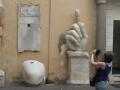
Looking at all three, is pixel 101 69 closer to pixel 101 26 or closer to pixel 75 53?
pixel 75 53

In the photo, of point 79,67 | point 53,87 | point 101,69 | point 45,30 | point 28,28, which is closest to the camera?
point 101,69

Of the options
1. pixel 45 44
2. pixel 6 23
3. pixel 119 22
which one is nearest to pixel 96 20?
pixel 119 22

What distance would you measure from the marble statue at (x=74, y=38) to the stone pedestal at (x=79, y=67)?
231mm

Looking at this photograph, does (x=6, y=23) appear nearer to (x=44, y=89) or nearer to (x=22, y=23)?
(x=22, y=23)

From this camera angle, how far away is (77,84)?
48.5 feet

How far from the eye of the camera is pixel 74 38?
14.8 metres

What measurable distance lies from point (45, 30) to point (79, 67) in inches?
62.7

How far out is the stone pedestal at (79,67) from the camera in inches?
580

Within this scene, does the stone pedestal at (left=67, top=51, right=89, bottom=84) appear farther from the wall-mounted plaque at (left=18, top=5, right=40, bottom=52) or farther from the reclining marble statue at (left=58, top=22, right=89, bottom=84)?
the wall-mounted plaque at (left=18, top=5, right=40, bottom=52)

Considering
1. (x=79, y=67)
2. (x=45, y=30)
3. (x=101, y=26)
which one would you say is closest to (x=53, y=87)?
(x=79, y=67)

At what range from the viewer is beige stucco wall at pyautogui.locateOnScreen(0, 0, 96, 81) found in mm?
15117

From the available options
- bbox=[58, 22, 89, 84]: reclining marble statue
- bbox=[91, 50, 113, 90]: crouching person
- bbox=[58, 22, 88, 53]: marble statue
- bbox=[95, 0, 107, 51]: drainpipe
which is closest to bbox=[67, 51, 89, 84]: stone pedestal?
bbox=[58, 22, 89, 84]: reclining marble statue

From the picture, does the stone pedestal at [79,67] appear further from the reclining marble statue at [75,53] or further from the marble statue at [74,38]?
the marble statue at [74,38]

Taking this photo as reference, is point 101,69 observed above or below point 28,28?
below
